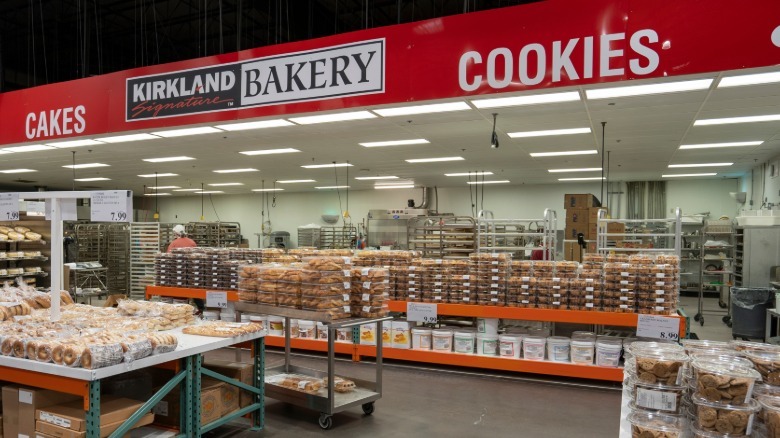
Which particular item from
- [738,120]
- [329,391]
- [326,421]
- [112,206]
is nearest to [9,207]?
[112,206]

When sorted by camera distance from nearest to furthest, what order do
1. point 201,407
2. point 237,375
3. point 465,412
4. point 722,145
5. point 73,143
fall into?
1. point 201,407
2. point 237,375
3. point 465,412
4. point 73,143
5. point 722,145

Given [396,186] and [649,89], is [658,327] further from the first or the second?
[396,186]

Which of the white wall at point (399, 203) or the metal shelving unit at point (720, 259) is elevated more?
the white wall at point (399, 203)

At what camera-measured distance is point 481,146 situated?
31.4ft

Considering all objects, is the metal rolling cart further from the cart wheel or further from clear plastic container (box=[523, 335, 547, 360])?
clear plastic container (box=[523, 335, 547, 360])

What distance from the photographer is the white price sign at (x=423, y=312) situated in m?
6.74

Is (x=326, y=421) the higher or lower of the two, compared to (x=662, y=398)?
lower

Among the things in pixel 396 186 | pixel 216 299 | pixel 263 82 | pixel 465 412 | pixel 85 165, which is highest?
pixel 263 82

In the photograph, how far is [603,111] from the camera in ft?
21.8

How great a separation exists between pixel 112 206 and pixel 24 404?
4.67 feet

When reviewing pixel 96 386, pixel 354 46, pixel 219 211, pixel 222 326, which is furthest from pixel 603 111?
pixel 219 211

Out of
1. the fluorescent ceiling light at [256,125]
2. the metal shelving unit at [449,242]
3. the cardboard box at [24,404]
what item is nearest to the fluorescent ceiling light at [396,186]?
the metal shelving unit at [449,242]

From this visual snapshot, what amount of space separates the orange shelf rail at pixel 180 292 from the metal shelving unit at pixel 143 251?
4.72m

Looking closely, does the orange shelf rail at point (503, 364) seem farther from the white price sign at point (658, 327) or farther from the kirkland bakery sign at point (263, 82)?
the kirkland bakery sign at point (263, 82)
